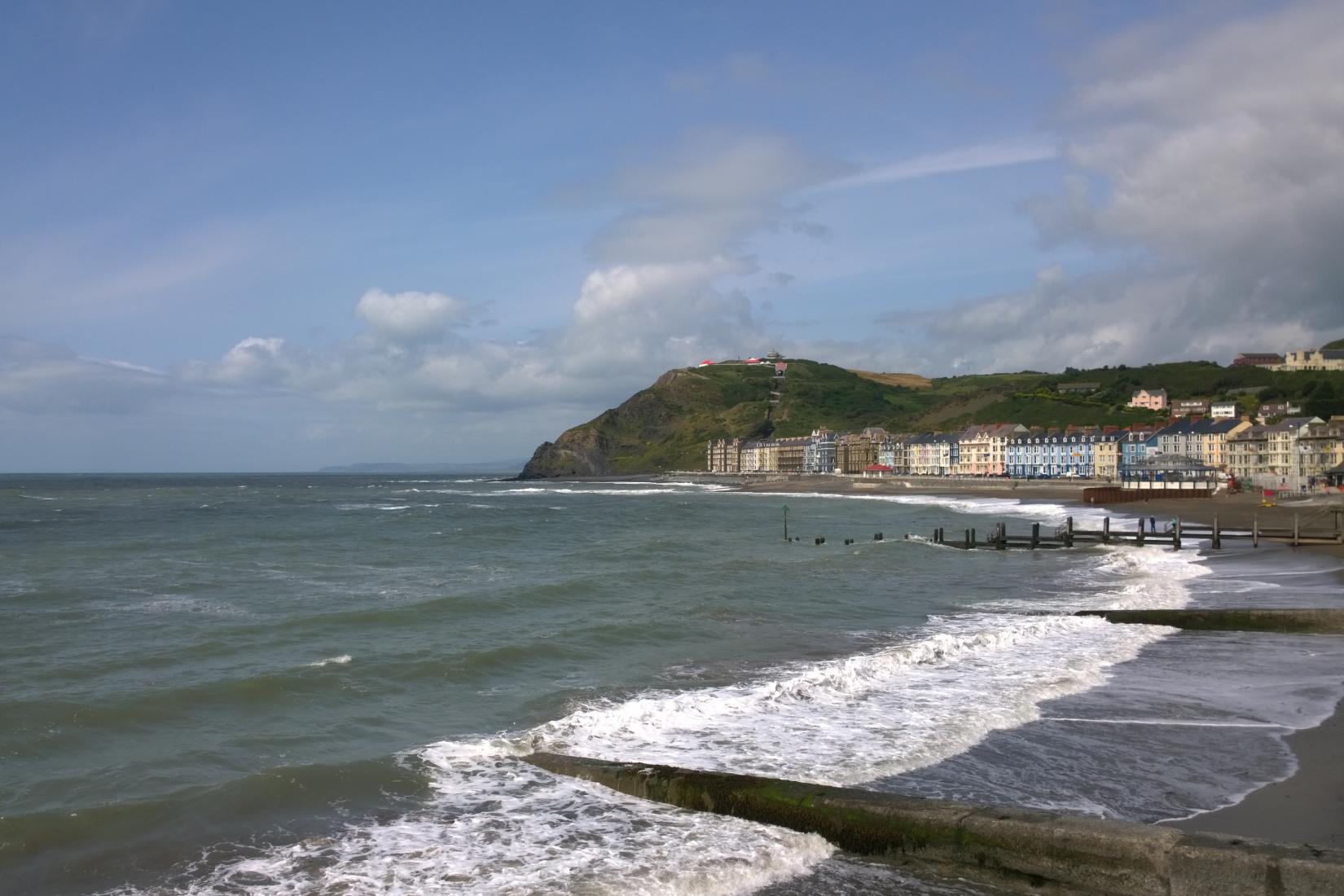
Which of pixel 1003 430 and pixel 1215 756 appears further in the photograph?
pixel 1003 430

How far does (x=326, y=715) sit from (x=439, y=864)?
581cm

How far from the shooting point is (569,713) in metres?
13.2

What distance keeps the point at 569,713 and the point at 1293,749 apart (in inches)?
344

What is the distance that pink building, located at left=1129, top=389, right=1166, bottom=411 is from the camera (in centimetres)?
16275

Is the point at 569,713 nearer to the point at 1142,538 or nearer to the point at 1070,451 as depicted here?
the point at 1142,538

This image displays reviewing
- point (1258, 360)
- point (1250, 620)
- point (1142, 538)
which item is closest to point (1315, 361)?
point (1258, 360)

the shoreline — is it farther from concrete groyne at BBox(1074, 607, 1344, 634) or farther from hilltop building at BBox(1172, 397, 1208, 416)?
hilltop building at BBox(1172, 397, 1208, 416)

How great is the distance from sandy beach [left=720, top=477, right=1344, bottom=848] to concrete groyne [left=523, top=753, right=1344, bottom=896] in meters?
1.51

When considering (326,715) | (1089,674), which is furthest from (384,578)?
(1089,674)

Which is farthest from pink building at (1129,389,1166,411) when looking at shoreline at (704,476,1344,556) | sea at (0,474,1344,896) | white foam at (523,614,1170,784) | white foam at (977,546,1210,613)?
white foam at (523,614,1170,784)

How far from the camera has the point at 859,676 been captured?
1527 cm

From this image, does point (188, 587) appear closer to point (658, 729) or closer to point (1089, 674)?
point (658, 729)

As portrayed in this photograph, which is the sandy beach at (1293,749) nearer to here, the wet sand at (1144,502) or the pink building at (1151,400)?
the wet sand at (1144,502)

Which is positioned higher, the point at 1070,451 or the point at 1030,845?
the point at 1070,451
